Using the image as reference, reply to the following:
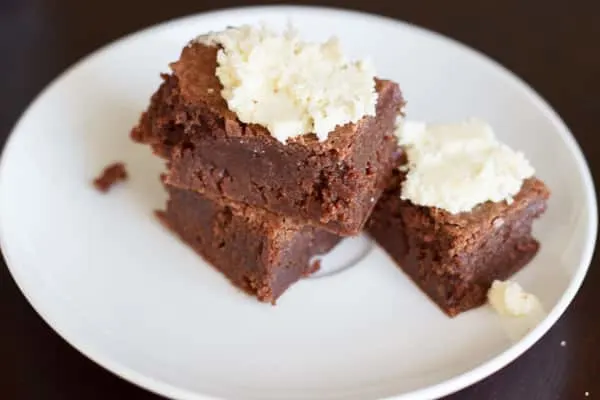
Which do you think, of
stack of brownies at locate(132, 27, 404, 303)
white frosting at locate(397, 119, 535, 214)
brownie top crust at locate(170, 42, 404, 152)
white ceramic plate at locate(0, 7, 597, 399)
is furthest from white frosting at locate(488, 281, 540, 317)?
brownie top crust at locate(170, 42, 404, 152)

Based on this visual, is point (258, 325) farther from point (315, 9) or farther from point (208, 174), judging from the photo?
point (315, 9)

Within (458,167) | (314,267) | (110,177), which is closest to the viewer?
(458,167)

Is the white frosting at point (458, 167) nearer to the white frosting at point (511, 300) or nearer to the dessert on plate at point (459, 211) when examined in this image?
the dessert on plate at point (459, 211)

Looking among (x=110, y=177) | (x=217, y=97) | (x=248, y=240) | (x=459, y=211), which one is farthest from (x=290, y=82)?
(x=110, y=177)

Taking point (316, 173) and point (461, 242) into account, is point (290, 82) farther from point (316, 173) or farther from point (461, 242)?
point (461, 242)

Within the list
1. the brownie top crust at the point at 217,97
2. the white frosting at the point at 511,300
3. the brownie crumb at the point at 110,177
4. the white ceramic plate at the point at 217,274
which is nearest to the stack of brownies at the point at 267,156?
the brownie top crust at the point at 217,97

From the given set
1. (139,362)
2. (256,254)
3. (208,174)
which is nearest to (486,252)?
(256,254)
